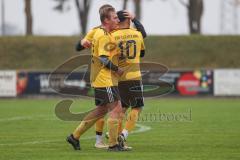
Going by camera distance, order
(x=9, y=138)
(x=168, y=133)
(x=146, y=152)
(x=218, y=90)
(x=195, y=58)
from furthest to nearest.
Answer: (x=195, y=58) → (x=218, y=90) → (x=168, y=133) → (x=9, y=138) → (x=146, y=152)

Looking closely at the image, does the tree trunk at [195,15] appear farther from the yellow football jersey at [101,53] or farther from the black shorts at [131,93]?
the yellow football jersey at [101,53]

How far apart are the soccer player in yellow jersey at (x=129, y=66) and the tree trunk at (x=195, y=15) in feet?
114

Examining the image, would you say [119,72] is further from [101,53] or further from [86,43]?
[86,43]

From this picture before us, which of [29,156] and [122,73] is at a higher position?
[122,73]

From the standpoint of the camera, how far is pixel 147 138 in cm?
1487

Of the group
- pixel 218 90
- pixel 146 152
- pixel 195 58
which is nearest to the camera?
pixel 146 152

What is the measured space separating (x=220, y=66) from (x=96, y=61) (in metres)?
29.3

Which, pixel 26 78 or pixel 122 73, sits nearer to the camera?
pixel 122 73

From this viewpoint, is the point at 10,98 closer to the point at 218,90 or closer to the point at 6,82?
the point at 6,82

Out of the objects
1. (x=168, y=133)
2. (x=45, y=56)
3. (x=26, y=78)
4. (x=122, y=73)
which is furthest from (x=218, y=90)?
(x=122, y=73)

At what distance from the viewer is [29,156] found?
1165 cm

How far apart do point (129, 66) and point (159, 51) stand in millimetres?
28994

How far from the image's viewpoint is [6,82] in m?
33.1

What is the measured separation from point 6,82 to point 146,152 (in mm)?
21516
